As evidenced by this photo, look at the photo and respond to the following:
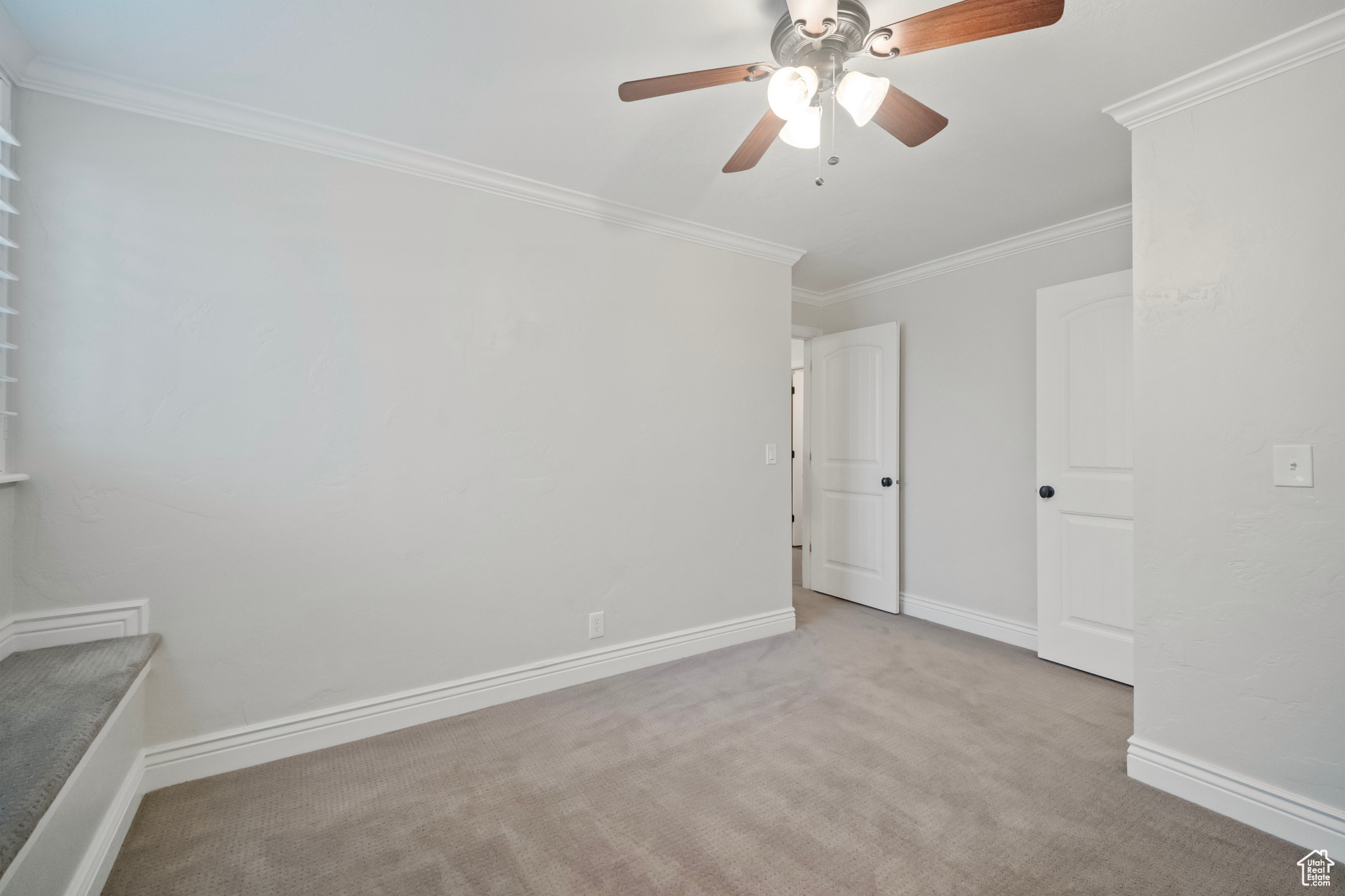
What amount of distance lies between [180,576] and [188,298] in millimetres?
966

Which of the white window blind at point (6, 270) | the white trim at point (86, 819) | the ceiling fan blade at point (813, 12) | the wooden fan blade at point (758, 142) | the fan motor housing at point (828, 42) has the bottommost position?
the white trim at point (86, 819)

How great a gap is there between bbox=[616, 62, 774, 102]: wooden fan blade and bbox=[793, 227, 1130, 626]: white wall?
8.50ft

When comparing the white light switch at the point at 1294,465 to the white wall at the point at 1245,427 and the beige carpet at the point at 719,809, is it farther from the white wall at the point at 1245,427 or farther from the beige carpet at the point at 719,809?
the beige carpet at the point at 719,809

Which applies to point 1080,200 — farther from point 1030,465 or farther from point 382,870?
point 382,870

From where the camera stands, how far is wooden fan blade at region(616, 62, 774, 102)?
1.48 metres

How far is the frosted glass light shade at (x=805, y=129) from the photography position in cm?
156

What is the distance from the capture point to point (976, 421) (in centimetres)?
365

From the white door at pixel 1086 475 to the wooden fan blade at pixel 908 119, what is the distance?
1813mm

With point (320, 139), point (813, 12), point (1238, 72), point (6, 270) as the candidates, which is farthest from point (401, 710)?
point (1238, 72)

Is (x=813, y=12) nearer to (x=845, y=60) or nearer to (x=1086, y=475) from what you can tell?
(x=845, y=60)

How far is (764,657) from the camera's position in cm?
320

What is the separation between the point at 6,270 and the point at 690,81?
83.3 inches

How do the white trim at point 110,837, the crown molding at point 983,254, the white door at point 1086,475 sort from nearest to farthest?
the white trim at point 110,837
the white door at point 1086,475
the crown molding at point 983,254

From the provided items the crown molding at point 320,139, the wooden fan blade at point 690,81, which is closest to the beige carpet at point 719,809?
the wooden fan blade at point 690,81
